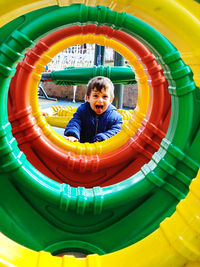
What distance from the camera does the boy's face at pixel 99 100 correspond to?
6.40ft

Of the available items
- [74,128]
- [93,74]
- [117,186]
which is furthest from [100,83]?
[117,186]

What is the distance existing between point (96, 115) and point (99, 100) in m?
0.12

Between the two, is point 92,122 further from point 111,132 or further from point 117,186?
point 117,186

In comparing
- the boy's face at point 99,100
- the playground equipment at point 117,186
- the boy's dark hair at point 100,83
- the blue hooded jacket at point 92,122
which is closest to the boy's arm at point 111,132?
the blue hooded jacket at point 92,122

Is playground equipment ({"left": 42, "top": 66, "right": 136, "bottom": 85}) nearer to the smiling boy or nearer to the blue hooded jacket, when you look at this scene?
the smiling boy

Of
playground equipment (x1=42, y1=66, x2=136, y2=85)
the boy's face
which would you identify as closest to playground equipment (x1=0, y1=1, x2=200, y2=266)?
playground equipment (x1=42, y1=66, x2=136, y2=85)

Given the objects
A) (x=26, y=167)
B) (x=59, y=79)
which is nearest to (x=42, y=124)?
(x=26, y=167)

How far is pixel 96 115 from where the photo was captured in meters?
2.01

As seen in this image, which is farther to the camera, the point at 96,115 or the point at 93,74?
the point at 96,115

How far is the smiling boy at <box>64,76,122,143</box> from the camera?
1917 millimetres

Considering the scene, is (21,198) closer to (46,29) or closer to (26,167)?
(26,167)

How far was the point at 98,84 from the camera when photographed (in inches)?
74.7

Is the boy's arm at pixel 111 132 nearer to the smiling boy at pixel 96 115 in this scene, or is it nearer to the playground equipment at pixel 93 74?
the smiling boy at pixel 96 115

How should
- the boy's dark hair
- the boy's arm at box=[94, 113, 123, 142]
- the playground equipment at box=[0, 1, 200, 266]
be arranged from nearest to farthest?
the playground equipment at box=[0, 1, 200, 266] → the boy's arm at box=[94, 113, 123, 142] → the boy's dark hair
